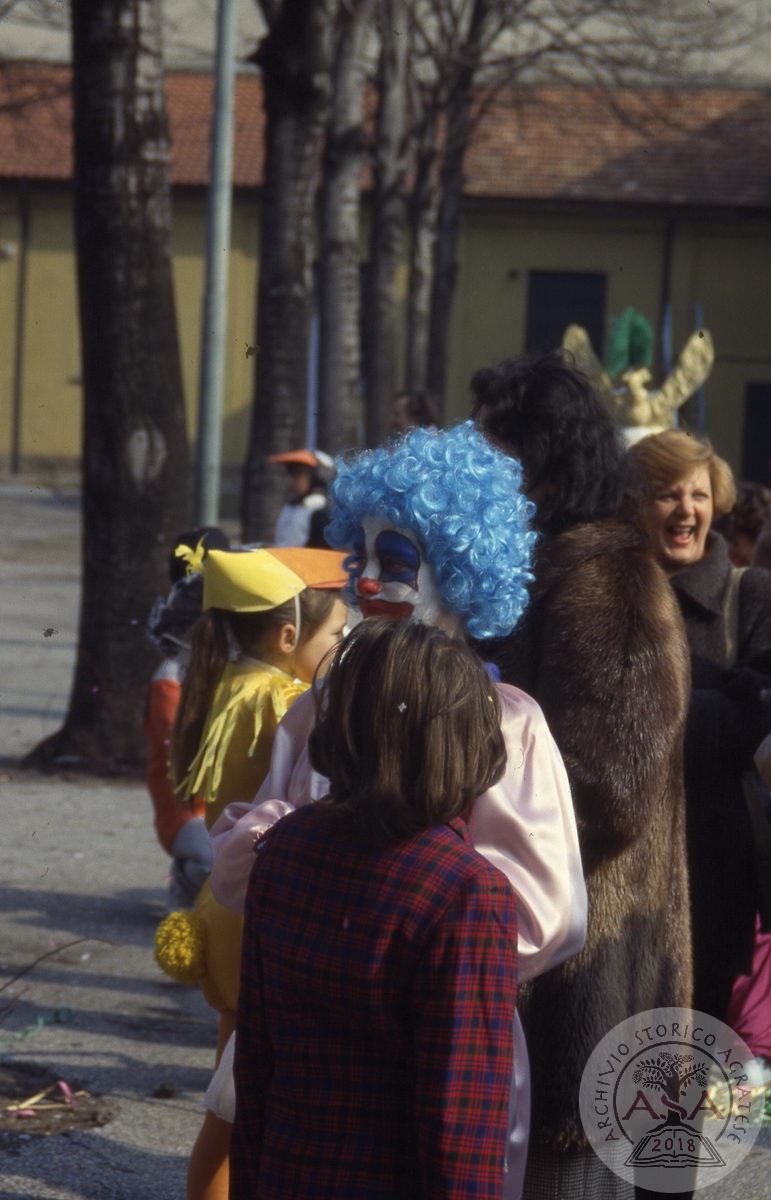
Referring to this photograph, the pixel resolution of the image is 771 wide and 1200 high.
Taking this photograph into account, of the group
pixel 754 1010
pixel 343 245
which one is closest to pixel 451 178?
pixel 343 245

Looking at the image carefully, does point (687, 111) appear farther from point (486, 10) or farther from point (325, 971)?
point (325, 971)

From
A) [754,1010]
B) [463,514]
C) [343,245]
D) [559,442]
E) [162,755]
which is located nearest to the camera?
[463,514]

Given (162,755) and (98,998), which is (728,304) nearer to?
(162,755)

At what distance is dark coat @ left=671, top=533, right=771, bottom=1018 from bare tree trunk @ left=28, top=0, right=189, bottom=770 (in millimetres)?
5559

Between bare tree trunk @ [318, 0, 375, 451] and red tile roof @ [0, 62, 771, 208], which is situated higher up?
red tile roof @ [0, 62, 771, 208]

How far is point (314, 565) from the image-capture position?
12.3ft

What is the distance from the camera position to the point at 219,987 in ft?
11.5

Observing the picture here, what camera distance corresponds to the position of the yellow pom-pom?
11.4ft

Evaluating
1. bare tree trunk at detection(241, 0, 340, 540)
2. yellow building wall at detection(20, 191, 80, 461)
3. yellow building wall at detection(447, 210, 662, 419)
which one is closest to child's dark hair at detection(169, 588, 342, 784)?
bare tree trunk at detection(241, 0, 340, 540)

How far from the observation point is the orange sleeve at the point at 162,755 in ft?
18.5

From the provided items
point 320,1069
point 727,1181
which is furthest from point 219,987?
point 727,1181

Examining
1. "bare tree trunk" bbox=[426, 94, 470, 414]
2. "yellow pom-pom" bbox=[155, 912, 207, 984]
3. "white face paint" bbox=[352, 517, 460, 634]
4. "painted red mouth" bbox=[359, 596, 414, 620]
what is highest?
"bare tree trunk" bbox=[426, 94, 470, 414]

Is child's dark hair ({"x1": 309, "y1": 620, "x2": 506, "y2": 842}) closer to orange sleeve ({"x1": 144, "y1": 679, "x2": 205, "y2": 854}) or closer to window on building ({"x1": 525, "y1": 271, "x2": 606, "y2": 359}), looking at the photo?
orange sleeve ({"x1": 144, "y1": 679, "x2": 205, "y2": 854})

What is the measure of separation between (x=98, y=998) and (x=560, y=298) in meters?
31.1
